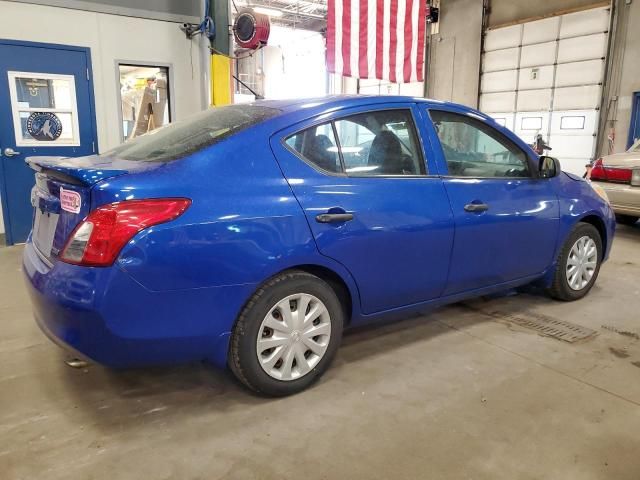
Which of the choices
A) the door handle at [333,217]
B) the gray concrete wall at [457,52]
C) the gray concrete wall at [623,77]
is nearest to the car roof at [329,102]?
the door handle at [333,217]

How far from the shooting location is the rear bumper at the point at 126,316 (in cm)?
191

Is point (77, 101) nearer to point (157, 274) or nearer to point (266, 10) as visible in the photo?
point (157, 274)

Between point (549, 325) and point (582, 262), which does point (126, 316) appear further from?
point (582, 262)

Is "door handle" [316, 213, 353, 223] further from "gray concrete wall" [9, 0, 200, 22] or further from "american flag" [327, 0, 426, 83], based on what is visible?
"american flag" [327, 0, 426, 83]

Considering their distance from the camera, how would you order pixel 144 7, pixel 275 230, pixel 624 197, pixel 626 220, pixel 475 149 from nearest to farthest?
1. pixel 275 230
2. pixel 475 149
3. pixel 144 7
4. pixel 624 197
5. pixel 626 220

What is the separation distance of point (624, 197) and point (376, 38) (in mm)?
5517

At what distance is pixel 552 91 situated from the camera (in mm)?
11250

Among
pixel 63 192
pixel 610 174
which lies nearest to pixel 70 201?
pixel 63 192

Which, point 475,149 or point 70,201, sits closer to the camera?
point 70,201

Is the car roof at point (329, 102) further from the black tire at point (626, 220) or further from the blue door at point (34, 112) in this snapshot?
the black tire at point (626, 220)

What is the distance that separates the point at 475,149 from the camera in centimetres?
323

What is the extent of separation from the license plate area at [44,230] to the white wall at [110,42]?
3928 mm

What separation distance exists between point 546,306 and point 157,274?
2993 mm

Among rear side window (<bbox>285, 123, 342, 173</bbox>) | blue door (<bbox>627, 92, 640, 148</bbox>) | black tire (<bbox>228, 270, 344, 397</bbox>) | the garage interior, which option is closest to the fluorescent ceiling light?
blue door (<bbox>627, 92, 640, 148</bbox>)
